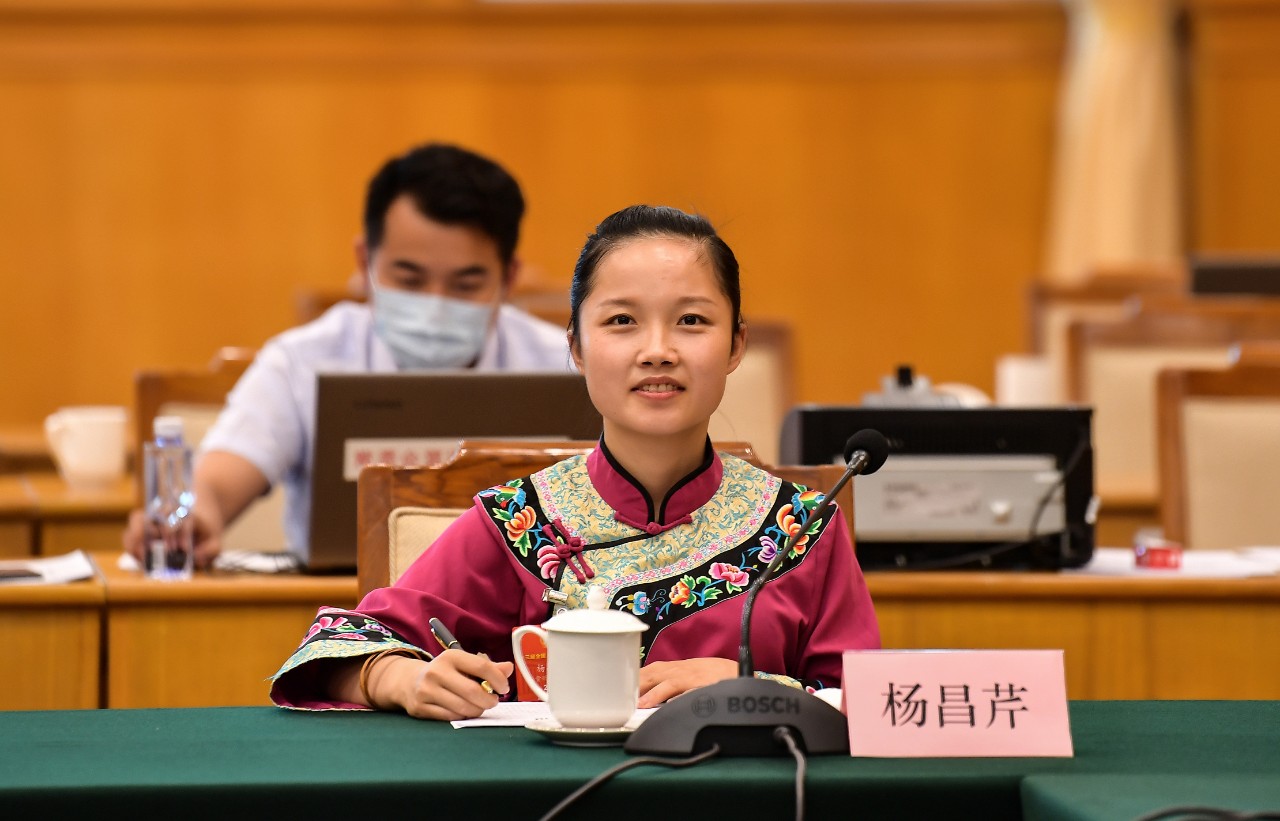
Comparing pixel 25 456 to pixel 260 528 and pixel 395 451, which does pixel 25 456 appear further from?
pixel 395 451

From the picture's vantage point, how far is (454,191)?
8.37ft

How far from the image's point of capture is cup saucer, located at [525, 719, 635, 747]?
1.09 meters

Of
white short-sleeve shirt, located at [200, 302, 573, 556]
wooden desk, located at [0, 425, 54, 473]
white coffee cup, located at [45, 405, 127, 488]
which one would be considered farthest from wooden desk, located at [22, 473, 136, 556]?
wooden desk, located at [0, 425, 54, 473]

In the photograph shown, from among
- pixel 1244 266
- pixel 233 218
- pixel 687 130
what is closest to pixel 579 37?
pixel 687 130

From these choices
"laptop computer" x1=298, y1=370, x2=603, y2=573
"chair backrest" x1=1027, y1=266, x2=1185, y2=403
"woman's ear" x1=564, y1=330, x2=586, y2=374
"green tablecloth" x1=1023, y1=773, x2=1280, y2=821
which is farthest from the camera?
"chair backrest" x1=1027, y1=266, x2=1185, y2=403

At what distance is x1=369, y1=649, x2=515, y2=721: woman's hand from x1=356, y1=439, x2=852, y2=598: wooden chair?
378 millimetres

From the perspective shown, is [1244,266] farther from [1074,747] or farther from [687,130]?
[1074,747]

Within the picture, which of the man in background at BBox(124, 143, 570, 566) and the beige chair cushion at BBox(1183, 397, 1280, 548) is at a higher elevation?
the man in background at BBox(124, 143, 570, 566)

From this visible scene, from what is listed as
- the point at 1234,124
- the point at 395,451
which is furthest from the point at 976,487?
the point at 1234,124

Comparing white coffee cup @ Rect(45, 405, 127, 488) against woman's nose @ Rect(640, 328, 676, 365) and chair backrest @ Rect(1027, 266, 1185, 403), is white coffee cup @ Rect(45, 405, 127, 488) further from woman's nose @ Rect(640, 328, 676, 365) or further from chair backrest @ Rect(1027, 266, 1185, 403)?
Answer: woman's nose @ Rect(640, 328, 676, 365)

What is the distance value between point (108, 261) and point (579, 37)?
1.70 metres

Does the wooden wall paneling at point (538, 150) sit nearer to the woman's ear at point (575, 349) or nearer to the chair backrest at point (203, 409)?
the chair backrest at point (203, 409)

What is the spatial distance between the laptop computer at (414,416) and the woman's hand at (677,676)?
2.77 ft

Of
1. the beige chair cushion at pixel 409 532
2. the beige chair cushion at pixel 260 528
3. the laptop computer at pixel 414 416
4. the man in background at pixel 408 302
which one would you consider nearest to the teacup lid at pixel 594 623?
the beige chair cushion at pixel 409 532
